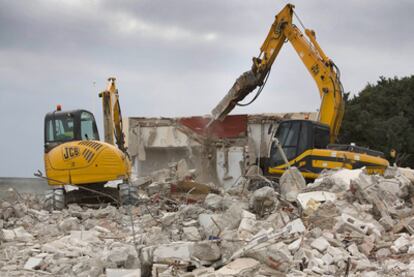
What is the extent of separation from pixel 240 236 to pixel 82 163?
520 centimetres

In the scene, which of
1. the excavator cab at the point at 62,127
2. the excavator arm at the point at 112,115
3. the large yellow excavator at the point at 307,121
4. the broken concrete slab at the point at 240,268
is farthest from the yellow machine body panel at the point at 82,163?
the broken concrete slab at the point at 240,268

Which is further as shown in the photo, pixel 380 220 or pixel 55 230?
pixel 55 230

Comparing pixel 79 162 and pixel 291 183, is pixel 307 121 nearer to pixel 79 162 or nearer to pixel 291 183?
pixel 291 183

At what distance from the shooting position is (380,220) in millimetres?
8188

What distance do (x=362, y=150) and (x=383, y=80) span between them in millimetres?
19293

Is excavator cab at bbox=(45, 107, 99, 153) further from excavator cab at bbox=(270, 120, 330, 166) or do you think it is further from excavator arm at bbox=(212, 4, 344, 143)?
excavator arm at bbox=(212, 4, 344, 143)

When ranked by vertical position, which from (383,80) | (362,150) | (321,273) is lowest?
(321,273)

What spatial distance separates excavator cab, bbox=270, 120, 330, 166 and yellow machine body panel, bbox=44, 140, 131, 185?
389 centimetres

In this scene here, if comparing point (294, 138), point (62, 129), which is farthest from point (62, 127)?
point (294, 138)

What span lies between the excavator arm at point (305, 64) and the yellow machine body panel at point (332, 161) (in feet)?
5.21

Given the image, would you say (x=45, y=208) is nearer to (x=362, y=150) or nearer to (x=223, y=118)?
(x=362, y=150)

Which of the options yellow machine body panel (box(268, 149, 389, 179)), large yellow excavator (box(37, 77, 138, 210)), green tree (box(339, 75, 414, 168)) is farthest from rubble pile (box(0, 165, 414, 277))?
green tree (box(339, 75, 414, 168))

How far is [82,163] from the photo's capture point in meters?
11.6

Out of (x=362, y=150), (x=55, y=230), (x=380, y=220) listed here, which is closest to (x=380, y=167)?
(x=362, y=150)
